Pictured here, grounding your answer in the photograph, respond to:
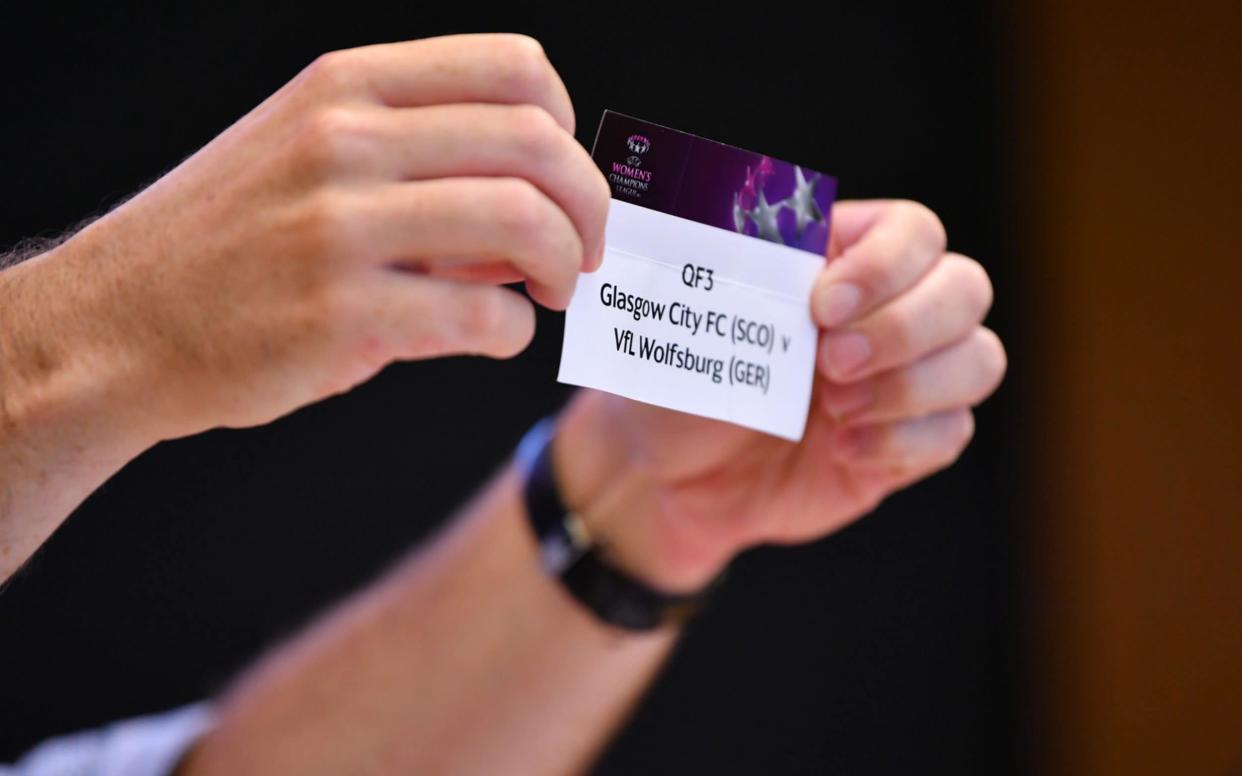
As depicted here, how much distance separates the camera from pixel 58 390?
62 centimetres

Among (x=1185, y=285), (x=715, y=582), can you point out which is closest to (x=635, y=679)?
(x=715, y=582)

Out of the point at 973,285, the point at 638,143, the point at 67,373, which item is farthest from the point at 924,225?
the point at 67,373

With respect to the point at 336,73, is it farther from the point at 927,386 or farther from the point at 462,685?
the point at 462,685

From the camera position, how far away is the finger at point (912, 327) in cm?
83

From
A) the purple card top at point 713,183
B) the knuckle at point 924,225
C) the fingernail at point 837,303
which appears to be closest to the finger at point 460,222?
the purple card top at point 713,183

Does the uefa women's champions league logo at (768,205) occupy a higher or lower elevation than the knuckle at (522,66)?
lower

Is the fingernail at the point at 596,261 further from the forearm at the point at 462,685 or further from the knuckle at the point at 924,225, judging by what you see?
the forearm at the point at 462,685

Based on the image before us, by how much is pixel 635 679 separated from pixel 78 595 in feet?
2.03

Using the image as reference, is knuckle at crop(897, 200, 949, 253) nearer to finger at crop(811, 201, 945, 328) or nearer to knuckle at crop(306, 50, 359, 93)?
finger at crop(811, 201, 945, 328)

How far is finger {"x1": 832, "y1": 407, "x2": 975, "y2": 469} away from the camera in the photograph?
0.91m

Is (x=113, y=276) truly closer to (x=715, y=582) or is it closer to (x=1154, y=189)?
(x=715, y=582)

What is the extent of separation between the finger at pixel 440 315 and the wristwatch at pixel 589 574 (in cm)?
49

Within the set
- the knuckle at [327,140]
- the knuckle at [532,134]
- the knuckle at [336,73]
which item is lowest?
the knuckle at [327,140]

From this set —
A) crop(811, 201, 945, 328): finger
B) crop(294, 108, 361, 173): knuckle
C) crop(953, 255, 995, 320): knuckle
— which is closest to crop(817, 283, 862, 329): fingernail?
crop(811, 201, 945, 328): finger
